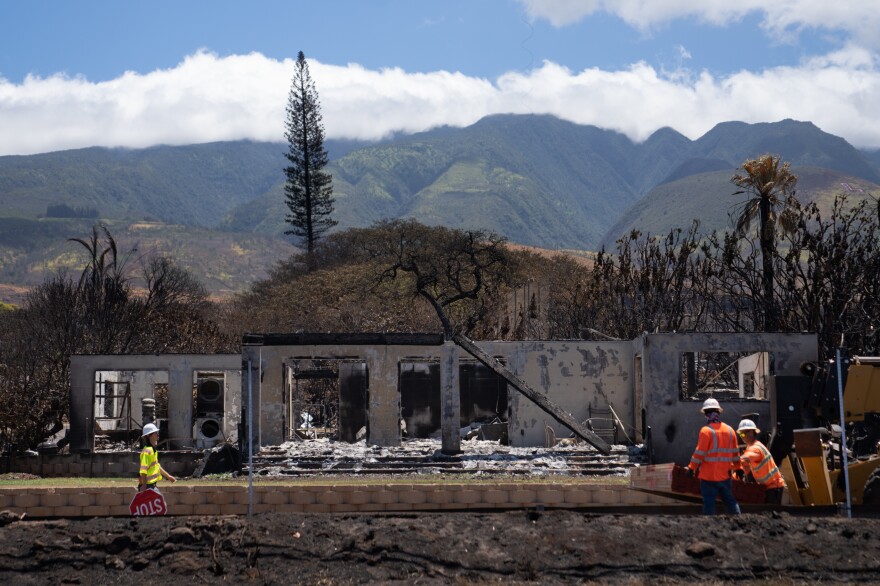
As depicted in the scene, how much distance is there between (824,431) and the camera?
52.1ft

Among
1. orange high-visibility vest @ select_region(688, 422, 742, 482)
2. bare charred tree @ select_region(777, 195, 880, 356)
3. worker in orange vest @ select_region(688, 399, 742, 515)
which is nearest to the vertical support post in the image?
bare charred tree @ select_region(777, 195, 880, 356)

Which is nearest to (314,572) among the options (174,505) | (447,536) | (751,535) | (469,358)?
(447,536)

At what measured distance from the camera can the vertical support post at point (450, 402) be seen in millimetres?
26547

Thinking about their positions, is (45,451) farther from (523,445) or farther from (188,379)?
(523,445)

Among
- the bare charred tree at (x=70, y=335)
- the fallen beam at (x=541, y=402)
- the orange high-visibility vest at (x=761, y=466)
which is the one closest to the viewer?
the orange high-visibility vest at (x=761, y=466)

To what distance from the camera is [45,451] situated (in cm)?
2880

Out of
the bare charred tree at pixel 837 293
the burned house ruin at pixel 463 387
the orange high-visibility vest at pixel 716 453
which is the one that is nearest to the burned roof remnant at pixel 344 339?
the burned house ruin at pixel 463 387

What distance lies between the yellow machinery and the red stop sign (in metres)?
8.13

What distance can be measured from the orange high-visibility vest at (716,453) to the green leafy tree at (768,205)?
21.0 metres

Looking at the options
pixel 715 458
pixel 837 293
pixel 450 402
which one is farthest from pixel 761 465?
pixel 837 293

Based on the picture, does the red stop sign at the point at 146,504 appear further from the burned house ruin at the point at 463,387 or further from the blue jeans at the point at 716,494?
the burned house ruin at the point at 463,387

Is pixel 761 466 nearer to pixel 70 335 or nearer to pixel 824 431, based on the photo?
pixel 824 431

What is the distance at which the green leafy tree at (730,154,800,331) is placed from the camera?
34.1 meters

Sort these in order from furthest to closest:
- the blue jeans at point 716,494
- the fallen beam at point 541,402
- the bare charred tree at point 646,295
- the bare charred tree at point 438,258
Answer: the bare charred tree at point 438,258, the bare charred tree at point 646,295, the fallen beam at point 541,402, the blue jeans at point 716,494
